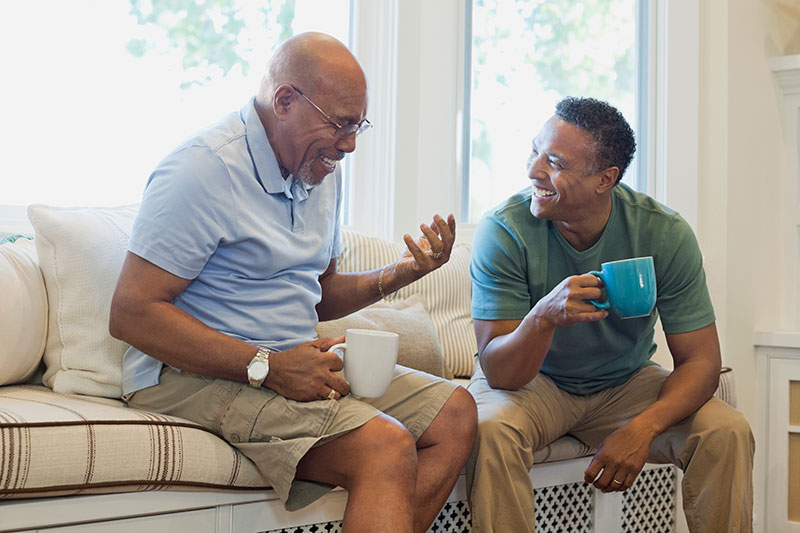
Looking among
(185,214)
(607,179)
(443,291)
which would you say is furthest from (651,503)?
(185,214)

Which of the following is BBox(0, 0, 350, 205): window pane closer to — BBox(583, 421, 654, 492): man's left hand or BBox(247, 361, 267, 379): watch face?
BBox(247, 361, 267, 379): watch face

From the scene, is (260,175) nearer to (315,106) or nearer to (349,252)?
(315,106)

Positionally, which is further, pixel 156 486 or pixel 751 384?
pixel 751 384

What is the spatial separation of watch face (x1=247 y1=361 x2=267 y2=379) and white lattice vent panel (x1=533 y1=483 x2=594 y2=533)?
32.4 inches

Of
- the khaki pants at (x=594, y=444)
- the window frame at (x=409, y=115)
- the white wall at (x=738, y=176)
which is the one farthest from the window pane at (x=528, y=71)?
the khaki pants at (x=594, y=444)

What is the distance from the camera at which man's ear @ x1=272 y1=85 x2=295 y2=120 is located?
1562mm

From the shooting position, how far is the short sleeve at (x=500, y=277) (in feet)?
5.98

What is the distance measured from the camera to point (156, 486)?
4.41 feet

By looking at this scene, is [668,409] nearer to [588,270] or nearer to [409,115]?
[588,270]

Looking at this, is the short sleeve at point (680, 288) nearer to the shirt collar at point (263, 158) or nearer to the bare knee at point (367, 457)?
the bare knee at point (367, 457)

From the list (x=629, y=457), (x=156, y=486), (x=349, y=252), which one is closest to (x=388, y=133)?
(x=349, y=252)

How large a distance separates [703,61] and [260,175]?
7.41 ft

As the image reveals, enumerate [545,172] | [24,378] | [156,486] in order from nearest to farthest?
[156,486], [24,378], [545,172]

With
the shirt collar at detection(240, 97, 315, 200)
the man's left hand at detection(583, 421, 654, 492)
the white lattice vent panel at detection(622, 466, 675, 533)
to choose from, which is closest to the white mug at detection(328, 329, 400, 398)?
the shirt collar at detection(240, 97, 315, 200)
